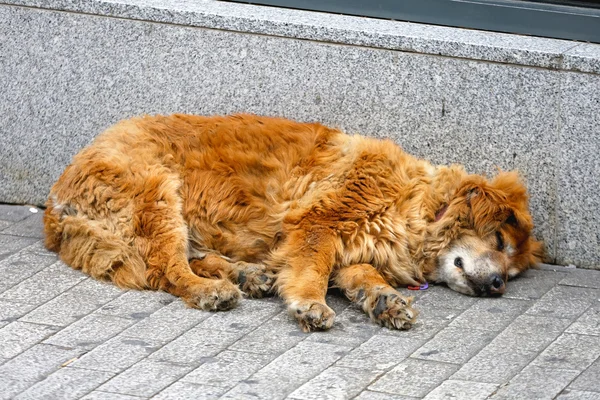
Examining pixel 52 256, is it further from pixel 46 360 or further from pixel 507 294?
pixel 507 294

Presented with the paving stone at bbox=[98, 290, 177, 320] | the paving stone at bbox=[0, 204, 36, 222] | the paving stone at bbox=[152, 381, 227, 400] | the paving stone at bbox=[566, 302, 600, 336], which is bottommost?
the paving stone at bbox=[0, 204, 36, 222]

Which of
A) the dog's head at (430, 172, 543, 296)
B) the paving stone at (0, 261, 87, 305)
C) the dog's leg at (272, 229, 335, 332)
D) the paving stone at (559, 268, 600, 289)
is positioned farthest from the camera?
the paving stone at (559, 268, 600, 289)

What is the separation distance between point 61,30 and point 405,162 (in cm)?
281

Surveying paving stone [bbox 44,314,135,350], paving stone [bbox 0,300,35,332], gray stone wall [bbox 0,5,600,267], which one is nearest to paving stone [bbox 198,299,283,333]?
paving stone [bbox 44,314,135,350]

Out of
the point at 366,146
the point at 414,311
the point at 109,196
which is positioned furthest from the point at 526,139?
the point at 109,196

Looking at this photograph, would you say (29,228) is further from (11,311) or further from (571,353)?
(571,353)

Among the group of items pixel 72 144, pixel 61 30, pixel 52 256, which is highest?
pixel 61 30

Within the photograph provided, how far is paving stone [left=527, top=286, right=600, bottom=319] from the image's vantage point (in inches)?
229

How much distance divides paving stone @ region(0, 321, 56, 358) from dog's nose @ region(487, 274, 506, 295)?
2620 mm

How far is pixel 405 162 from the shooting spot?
254 inches

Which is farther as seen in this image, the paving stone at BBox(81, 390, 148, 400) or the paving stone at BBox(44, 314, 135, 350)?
the paving stone at BBox(44, 314, 135, 350)

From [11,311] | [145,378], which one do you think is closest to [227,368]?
[145,378]

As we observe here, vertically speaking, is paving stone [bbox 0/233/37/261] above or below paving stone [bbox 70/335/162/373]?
below

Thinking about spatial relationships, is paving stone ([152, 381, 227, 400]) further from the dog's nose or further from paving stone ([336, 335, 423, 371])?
the dog's nose
